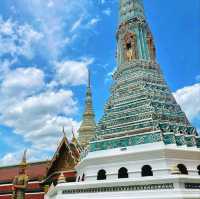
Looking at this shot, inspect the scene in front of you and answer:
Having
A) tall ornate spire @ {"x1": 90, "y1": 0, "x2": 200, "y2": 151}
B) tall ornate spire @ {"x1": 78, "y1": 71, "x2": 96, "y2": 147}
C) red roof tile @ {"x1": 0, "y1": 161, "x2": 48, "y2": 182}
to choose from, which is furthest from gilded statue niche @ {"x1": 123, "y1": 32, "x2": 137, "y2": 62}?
tall ornate spire @ {"x1": 78, "y1": 71, "x2": 96, "y2": 147}

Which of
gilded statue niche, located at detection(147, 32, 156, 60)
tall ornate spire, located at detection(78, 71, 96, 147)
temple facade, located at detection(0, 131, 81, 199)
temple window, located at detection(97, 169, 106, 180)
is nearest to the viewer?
temple window, located at detection(97, 169, 106, 180)

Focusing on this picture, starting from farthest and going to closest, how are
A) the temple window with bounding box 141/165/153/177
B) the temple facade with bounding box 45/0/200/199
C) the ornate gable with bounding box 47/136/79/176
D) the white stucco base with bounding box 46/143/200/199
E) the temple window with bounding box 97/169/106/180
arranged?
the ornate gable with bounding box 47/136/79/176 → the temple window with bounding box 97/169/106/180 → the temple window with bounding box 141/165/153/177 → the temple facade with bounding box 45/0/200/199 → the white stucco base with bounding box 46/143/200/199

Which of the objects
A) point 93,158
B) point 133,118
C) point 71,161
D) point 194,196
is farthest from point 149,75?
point 194,196

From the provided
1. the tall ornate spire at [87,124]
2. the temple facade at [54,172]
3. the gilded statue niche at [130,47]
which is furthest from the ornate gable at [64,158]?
the tall ornate spire at [87,124]

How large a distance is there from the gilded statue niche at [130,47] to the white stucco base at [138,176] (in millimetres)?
6385

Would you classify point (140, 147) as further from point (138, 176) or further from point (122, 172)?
point (122, 172)

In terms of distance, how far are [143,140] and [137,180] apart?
279 cm

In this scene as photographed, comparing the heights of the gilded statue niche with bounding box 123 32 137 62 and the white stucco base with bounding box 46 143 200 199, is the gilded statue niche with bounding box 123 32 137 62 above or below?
above

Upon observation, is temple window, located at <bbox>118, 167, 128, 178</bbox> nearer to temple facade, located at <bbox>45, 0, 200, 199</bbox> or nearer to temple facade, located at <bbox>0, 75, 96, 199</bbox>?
temple facade, located at <bbox>45, 0, 200, 199</bbox>

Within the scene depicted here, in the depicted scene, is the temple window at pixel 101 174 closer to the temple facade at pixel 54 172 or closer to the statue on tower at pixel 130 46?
the temple facade at pixel 54 172

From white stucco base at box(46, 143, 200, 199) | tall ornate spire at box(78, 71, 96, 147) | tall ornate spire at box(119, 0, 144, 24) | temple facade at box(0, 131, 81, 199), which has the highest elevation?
tall ornate spire at box(119, 0, 144, 24)

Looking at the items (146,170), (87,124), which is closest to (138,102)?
(146,170)

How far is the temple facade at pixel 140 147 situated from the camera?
9.95 metres

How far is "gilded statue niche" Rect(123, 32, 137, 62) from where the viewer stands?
1739 cm
